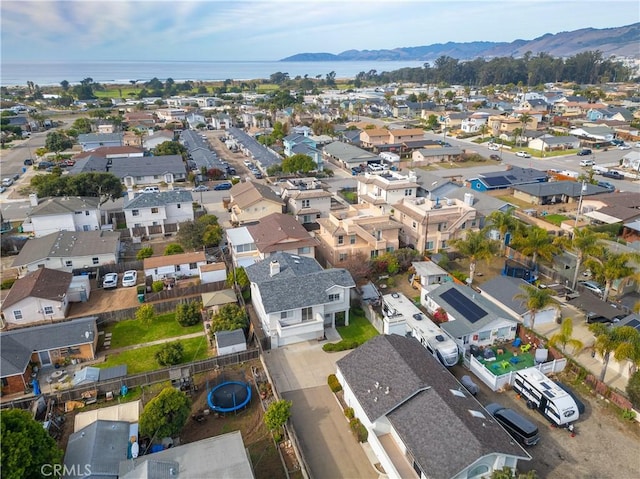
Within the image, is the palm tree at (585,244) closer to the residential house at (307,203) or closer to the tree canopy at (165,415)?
the residential house at (307,203)

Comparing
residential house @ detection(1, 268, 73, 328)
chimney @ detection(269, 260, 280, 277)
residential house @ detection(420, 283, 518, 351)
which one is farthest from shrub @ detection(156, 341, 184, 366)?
residential house @ detection(420, 283, 518, 351)

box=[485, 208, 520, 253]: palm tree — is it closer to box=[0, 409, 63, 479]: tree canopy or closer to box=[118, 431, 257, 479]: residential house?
box=[118, 431, 257, 479]: residential house

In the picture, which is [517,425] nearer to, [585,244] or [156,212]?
[585,244]

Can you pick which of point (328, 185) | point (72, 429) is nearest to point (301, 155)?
point (328, 185)

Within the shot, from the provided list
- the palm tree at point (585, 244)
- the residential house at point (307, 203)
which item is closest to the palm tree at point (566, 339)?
the palm tree at point (585, 244)

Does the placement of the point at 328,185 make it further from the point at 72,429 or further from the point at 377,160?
the point at 72,429

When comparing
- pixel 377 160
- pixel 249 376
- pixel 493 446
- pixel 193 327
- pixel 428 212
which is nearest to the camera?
pixel 493 446

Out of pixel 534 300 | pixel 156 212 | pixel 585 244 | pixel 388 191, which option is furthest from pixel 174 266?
pixel 585 244
